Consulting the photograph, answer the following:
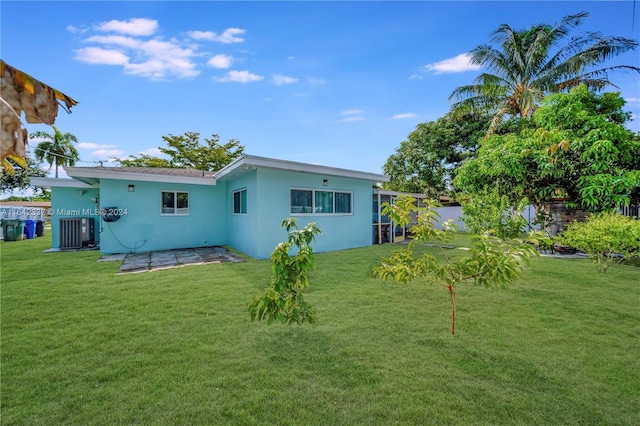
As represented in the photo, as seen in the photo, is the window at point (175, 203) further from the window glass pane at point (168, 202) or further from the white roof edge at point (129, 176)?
the white roof edge at point (129, 176)

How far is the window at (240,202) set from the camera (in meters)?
9.57

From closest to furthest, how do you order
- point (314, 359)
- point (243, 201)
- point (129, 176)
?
point (314, 359) → point (129, 176) → point (243, 201)

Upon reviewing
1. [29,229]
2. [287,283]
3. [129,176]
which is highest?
[129,176]

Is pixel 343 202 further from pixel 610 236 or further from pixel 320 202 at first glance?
pixel 610 236

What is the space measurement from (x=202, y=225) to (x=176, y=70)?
562 cm

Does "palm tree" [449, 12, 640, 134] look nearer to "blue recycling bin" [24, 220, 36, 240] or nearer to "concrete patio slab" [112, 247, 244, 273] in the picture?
"concrete patio slab" [112, 247, 244, 273]

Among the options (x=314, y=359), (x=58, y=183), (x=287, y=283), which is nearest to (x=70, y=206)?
(x=58, y=183)

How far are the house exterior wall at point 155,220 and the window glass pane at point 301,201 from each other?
147 inches

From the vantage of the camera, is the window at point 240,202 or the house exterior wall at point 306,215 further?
the window at point 240,202

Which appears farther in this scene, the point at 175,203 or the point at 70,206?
the point at 70,206

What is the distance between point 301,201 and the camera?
949 cm

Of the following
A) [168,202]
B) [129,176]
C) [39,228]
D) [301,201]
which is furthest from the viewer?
[39,228]

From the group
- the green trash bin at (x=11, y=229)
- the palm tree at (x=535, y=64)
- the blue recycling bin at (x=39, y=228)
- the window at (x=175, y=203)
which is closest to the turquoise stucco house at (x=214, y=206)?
the window at (x=175, y=203)

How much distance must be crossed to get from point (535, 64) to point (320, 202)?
13093 millimetres
